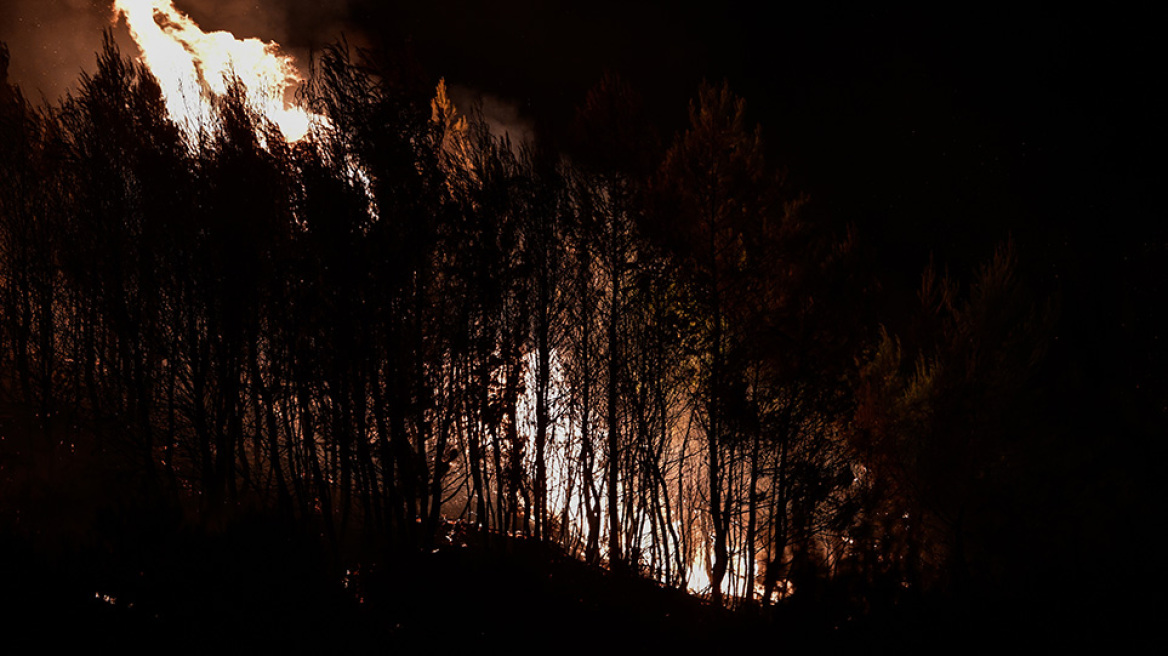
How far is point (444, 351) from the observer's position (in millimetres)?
11008

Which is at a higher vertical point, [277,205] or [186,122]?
[186,122]

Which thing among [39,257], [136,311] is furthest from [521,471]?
[39,257]

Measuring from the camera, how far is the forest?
704cm

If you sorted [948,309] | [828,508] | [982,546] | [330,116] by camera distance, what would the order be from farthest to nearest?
1. [948,309]
2. [982,546]
3. [828,508]
4. [330,116]

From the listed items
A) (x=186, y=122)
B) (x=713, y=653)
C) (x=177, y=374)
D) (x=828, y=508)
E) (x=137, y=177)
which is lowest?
(x=713, y=653)

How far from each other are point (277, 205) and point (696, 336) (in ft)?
25.8

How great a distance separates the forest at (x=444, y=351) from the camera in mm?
7039

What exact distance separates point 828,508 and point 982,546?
4883 millimetres

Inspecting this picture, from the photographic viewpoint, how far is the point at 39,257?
11.6 m

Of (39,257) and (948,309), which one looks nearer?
(39,257)

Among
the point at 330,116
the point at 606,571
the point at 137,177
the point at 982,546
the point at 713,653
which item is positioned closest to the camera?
the point at 713,653

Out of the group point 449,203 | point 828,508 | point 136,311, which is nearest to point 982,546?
point 828,508

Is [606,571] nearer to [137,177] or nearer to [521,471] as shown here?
[521,471]

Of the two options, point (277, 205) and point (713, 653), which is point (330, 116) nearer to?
point (277, 205)
